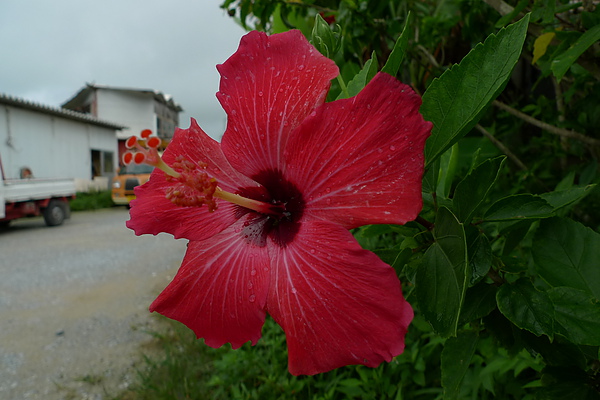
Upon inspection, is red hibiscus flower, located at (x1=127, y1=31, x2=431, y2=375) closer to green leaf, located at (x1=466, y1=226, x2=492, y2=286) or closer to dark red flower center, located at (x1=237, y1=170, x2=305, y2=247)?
dark red flower center, located at (x1=237, y1=170, x2=305, y2=247)

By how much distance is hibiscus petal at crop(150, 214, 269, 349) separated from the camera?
44 cm

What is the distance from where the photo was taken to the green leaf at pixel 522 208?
47cm

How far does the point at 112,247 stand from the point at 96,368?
3.80 m

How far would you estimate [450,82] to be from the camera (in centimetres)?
42

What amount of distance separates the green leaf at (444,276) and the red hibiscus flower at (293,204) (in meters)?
0.05

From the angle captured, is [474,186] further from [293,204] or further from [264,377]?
[264,377]

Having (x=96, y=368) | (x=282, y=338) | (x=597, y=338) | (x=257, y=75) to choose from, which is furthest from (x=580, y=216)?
(x=96, y=368)

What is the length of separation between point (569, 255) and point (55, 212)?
906cm

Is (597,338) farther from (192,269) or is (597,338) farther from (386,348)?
(192,269)

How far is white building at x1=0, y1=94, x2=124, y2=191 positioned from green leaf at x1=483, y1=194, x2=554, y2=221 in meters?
10.5

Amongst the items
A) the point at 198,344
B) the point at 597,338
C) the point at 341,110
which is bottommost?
the point at 198,344

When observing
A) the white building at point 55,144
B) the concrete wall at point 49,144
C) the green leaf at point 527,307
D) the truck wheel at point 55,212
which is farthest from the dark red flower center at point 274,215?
the concrete wall at point 49,144

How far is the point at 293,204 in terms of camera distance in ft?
1.51

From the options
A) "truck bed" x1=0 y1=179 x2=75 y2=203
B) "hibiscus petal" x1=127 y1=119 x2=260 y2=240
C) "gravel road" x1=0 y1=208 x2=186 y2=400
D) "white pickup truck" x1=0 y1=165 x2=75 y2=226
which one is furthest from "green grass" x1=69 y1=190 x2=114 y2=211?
"hibiscus petal" x1=127 y1=119 x2=260 y2=240
